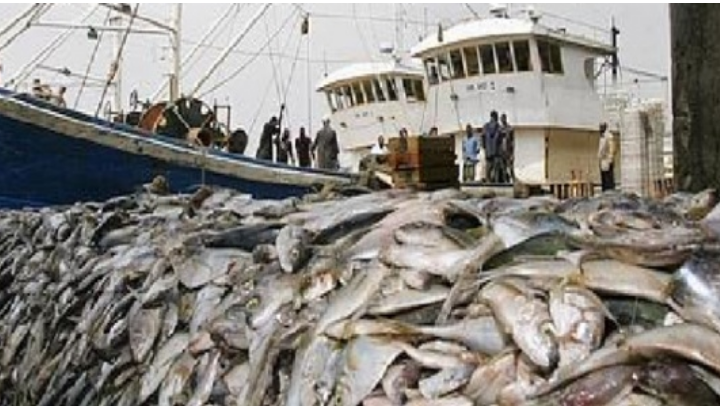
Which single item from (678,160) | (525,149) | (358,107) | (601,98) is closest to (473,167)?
(525,149)

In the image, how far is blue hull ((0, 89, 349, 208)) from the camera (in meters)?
14.2

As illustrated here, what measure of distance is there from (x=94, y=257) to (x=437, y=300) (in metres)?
3.16

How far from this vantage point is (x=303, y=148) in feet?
91.9

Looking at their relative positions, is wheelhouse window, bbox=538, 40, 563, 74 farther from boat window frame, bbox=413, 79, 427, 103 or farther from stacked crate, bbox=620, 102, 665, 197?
boat window frame, bbox=413, 79, 427, 103

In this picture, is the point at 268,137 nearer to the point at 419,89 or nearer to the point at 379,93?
the point at 379,93

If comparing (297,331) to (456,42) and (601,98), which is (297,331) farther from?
(601,98)

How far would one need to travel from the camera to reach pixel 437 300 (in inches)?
118

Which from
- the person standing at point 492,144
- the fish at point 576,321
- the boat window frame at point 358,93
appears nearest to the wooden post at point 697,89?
the fish at point 576,321

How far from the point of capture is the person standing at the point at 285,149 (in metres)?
Answer: 26.1

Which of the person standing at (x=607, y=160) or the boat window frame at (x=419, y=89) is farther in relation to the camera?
the boat window frame at (x=419, y=89)

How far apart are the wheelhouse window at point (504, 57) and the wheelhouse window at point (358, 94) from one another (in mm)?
6924

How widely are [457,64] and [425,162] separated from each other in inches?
787

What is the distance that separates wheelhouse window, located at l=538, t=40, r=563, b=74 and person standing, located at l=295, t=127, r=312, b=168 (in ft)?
23.0

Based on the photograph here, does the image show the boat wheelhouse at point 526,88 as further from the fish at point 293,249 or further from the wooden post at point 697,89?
the fish at point 293,249
